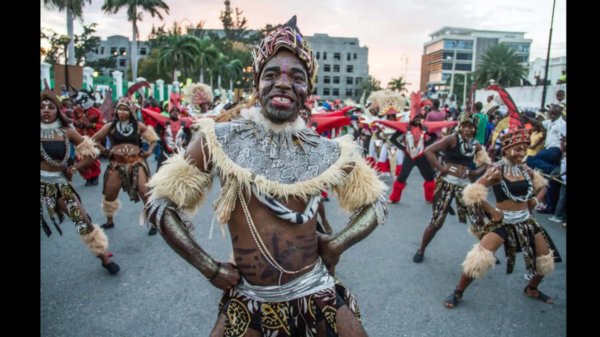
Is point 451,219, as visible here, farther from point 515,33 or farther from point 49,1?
point 515,33

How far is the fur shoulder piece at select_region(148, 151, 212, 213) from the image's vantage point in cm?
196

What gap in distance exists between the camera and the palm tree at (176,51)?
3700cm

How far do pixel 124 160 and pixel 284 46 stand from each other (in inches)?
180

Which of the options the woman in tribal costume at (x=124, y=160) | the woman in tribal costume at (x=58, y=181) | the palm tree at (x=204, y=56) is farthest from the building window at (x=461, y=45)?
the woman in tribal costume at (x=58, y=181)

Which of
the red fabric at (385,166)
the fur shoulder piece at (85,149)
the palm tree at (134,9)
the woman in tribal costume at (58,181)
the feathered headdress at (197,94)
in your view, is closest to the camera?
the woman in tribal costume at (58,181)

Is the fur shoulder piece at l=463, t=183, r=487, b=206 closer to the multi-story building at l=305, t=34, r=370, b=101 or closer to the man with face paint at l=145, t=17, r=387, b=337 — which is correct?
the man with face paint at l=145, t=17, r=387, b=337

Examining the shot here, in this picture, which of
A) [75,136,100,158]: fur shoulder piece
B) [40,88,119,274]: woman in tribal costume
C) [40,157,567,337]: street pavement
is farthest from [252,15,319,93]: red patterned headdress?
[75,136,100,158]: fur shoulder piece

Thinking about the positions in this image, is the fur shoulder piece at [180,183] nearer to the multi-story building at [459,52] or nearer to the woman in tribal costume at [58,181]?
the woman in tribal costume at [58,181]

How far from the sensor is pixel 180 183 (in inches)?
78.2

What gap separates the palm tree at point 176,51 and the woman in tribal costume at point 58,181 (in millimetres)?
34877

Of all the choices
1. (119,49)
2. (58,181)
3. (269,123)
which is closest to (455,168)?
(269,123)

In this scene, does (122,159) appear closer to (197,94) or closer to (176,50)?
(197,94)

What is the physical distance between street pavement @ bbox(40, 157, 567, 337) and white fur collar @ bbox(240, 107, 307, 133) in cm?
217
